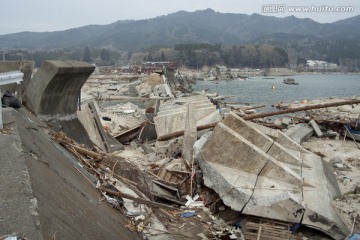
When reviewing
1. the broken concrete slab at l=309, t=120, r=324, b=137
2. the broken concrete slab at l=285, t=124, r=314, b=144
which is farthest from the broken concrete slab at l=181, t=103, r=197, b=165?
the broken concrete slab at l=309, t=120, r=324, b=137

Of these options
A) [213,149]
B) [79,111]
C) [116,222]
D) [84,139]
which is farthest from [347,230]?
[79,111]

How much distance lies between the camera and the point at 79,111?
29.3 ft

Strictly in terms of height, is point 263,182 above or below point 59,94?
below

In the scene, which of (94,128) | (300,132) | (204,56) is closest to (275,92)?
(300,132)

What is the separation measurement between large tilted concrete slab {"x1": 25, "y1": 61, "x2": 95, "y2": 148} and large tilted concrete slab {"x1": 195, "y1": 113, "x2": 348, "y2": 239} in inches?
120

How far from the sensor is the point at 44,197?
9.71ft

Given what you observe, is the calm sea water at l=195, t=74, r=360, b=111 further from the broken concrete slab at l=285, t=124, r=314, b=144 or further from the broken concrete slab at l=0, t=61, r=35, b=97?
the broken concrete slab at l=0, t=61, r=35, b=97

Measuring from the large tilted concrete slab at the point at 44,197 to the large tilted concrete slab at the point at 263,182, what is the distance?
2.07 meters

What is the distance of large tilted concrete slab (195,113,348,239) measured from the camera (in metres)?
5.48

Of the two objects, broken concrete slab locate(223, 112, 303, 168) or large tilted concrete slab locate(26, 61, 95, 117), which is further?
broken concrete slab locate(223, 112, 303, 168)

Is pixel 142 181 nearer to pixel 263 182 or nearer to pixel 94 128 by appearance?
pixel 263 182

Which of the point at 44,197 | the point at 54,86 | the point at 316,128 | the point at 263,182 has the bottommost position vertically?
the point at 316,128

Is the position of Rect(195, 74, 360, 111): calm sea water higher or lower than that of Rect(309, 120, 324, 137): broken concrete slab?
lower

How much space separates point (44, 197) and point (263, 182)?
161 inches
